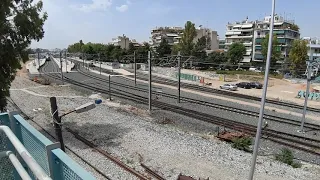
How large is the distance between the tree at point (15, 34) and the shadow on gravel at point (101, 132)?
5410 millimetres

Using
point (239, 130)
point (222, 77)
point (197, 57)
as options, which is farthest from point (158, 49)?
point (239, 130)

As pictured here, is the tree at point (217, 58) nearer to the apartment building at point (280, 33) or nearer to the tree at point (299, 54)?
the apartment building at point (280, 33)

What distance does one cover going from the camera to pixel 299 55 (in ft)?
224

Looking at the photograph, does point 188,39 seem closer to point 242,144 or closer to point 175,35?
point 175,35

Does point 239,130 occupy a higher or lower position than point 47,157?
Answer: lower

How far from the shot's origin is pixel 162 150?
15945mm

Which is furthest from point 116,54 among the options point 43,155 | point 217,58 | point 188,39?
point 43,155

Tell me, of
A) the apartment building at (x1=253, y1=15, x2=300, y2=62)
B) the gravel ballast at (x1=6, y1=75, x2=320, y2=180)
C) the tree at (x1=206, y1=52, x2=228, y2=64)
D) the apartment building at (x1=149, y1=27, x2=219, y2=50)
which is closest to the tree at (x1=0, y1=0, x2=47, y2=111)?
the gravel ballast at (x1=6, y1=75, x2=320, y2=180)

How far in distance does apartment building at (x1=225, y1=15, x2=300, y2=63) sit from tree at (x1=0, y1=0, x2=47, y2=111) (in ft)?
259

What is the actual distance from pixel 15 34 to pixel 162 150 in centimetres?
1051

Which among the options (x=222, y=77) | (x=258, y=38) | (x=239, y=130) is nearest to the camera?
(x=239, y=130)

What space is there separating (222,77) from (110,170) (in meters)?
53.1

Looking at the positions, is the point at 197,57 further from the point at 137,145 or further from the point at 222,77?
the point at 137,145

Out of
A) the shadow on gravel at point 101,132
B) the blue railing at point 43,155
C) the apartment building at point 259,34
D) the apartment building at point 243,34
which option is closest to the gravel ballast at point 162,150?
the shadow on gravel at point 101,132
